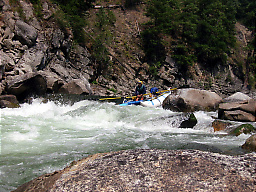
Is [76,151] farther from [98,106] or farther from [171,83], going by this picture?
[171,83]

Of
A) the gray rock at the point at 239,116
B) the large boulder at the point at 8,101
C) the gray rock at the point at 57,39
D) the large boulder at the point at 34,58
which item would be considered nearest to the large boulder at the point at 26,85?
the large boulder at the point at 8,101

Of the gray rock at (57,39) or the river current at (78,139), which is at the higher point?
the gray rock at (57,39)

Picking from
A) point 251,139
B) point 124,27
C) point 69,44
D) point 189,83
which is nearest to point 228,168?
point 251,139

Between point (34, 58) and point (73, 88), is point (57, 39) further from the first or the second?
point (73, 88)

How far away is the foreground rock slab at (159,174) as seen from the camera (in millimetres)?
1680

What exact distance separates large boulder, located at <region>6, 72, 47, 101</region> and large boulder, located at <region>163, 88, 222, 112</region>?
6.32 m

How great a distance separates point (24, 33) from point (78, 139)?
11.0 m

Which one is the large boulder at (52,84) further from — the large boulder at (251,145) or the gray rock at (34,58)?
the large boulder at (251,145)

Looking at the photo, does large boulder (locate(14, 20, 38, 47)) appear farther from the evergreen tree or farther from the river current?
the evergreen tree

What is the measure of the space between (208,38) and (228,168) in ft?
93.6

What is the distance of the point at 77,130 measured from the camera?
5.96m

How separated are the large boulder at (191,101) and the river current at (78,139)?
0.83 metres

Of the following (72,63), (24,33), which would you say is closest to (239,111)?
(24,33)

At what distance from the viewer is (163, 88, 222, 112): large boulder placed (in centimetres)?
912
